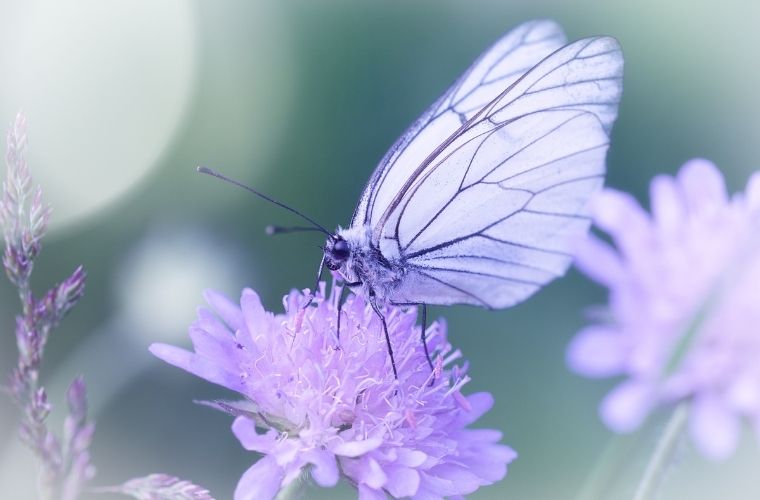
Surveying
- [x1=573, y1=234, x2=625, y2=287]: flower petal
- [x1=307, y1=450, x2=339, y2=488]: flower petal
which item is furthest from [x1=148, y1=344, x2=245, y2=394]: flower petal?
[x1=573, y1=234, x2=625, y2=287]: flower petal

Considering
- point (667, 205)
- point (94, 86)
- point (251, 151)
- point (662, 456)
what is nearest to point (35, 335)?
point (662, 456)

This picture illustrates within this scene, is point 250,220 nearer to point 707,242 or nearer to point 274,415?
point 274,415

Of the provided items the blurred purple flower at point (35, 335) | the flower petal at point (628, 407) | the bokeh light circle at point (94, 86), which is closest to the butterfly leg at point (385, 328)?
the flower petal at point (628, 407)

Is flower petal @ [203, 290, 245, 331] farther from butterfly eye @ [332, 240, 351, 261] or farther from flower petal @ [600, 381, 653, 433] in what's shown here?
flower petal @ [600, 381, 653, 433]

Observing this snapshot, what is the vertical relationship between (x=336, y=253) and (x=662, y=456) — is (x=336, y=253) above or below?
above

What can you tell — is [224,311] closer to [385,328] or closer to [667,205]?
[385,328]

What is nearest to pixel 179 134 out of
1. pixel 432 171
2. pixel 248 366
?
pixel 432 171
